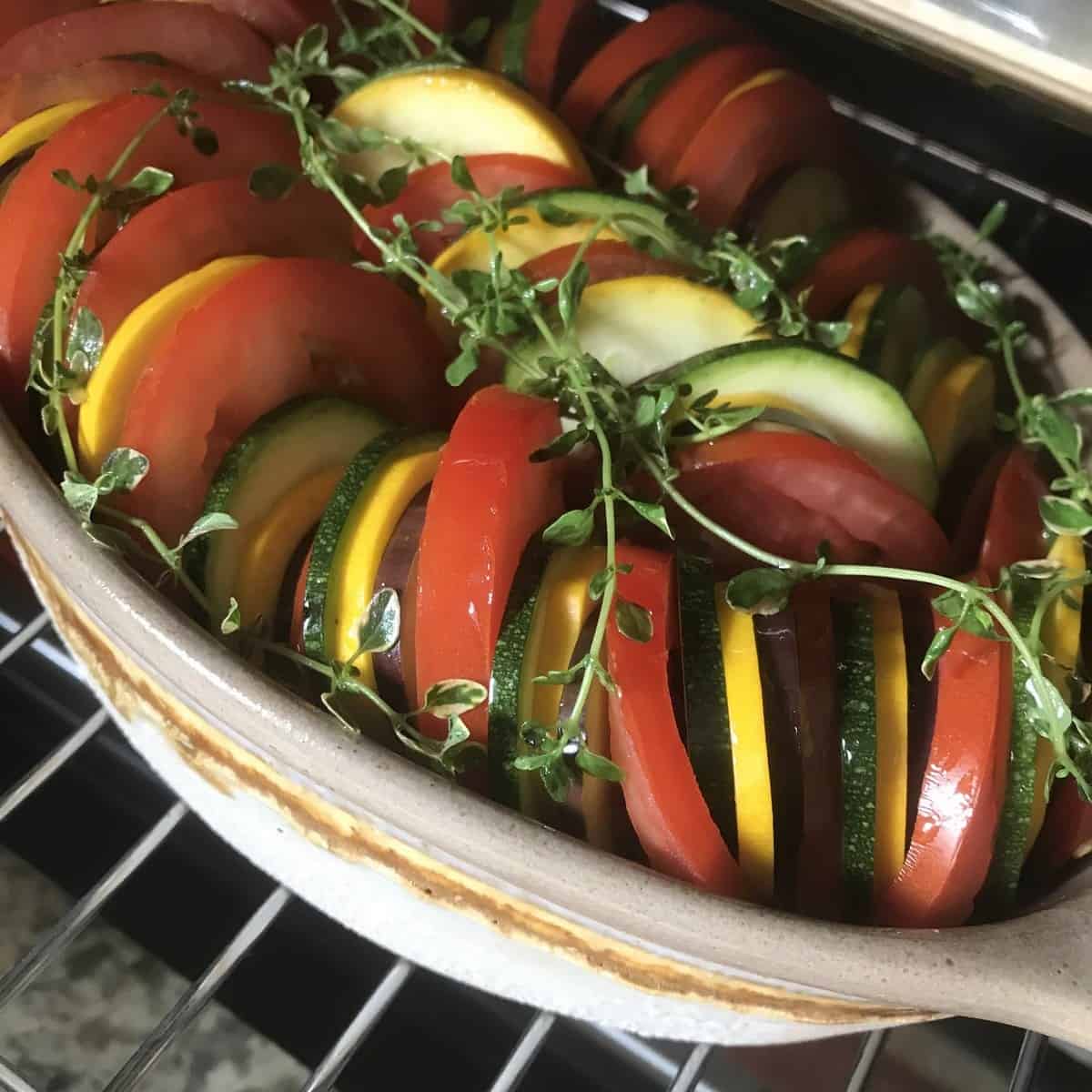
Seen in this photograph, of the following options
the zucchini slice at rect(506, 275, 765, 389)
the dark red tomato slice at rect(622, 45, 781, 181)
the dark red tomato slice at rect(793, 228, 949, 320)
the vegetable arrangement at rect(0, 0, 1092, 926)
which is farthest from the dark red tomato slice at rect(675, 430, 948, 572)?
the dark red tomato slice at rect(622, 45, 781, 181)

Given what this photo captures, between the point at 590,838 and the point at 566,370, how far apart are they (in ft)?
0.84

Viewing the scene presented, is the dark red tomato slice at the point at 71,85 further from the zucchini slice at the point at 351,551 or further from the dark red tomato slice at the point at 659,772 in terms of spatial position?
the dark red tomato slice at the point at 659,772

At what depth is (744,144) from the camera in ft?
2.72

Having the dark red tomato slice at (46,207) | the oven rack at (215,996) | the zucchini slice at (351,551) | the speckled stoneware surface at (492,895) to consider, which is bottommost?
the oven rack at (215,996)

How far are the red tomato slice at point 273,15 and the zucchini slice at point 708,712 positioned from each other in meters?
0.58

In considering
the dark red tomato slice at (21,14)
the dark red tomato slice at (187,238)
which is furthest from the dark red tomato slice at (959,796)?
the dark red tomato slice at (21,14)

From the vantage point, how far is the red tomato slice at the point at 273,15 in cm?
87

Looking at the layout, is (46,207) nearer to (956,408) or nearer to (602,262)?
(602,262)

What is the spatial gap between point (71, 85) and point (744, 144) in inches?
18.4

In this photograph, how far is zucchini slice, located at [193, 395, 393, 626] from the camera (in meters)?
0.62

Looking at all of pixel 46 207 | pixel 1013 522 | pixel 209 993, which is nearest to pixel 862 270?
pixel 1013 522

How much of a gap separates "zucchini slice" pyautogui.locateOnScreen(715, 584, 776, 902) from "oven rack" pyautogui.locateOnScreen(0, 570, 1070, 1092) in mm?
278

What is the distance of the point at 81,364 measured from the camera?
626mm

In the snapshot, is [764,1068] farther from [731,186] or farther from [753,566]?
[731,186]
